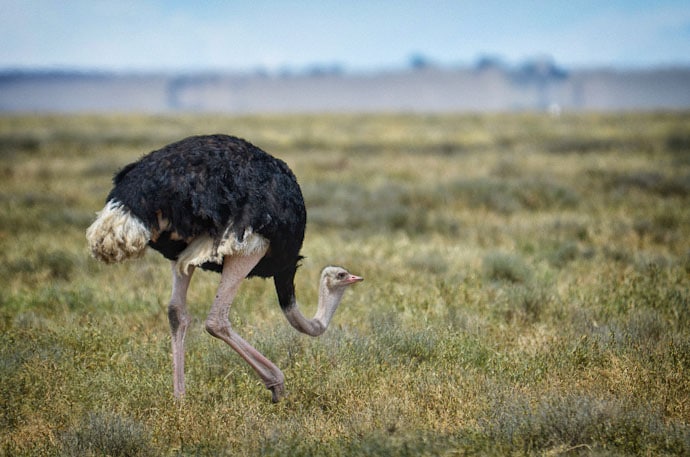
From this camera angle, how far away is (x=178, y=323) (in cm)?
600

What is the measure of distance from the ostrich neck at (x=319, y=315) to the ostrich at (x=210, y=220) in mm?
14

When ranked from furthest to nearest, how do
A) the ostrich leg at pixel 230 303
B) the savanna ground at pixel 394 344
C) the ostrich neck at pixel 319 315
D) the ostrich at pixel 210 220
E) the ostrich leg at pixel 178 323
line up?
the ostrich neck at pixel 319 315, the ostrich leg at pixel 178 323, the ostrich leg at pixel 230 303, the ostrich at pixel 210 220, the savanna ground at pixel 394 344

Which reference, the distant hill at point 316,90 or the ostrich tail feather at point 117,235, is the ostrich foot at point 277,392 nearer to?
the ostrich tail feather at point 117,235

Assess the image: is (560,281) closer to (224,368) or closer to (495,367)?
(495,367)

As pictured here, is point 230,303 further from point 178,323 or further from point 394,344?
point 394,344

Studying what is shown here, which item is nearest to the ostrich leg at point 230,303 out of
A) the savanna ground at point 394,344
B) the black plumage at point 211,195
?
the black plumage at point 211,195

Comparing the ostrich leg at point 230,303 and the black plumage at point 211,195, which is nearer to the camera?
the black plumage at point 211,195

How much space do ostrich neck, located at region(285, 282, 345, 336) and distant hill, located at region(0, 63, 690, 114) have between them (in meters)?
164

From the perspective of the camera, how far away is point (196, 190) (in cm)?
563

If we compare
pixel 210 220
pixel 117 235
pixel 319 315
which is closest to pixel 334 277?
pixel 319 315

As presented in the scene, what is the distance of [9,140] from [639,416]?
1152 inches

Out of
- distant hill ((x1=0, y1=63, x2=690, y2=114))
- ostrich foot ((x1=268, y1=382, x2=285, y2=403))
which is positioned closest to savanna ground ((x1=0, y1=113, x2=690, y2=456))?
ostrich foot ((x1=268, y1=382, x2=285, y2=403))

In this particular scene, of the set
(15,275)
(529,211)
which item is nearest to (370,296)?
(15,275)

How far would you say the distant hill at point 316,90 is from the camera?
17362cm
